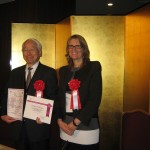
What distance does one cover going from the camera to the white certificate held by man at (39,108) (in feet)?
6.57

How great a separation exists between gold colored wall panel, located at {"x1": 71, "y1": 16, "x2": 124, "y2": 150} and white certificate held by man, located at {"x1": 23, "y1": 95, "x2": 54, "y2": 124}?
56.5 inches

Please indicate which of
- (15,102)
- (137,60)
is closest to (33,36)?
(137,60)

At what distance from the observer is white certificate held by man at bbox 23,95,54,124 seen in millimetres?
2002

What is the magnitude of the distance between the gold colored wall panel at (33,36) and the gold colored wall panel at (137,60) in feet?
4.05

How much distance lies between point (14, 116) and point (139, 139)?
1068 millimetres

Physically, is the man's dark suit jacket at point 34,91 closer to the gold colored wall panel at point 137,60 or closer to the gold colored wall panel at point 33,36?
the gold colored wall panel at point 137,60

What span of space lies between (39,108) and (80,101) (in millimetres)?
336

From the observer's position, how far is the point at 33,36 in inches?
155

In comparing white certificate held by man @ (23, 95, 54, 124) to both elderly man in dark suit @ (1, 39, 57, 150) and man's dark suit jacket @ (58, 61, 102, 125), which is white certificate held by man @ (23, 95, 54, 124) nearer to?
elderly man in dark suit @ (1, 39, 57, 150)

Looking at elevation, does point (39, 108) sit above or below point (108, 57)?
below

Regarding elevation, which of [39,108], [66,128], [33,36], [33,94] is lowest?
[66,128]

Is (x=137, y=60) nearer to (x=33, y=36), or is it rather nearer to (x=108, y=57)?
(x=108, y=57)

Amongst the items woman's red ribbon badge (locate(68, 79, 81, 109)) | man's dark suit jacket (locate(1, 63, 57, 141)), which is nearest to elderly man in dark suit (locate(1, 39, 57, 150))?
man's dark suit jacket (locate(1, 63, 57, 141))

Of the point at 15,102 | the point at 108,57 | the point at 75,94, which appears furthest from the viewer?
the point at 108,57
